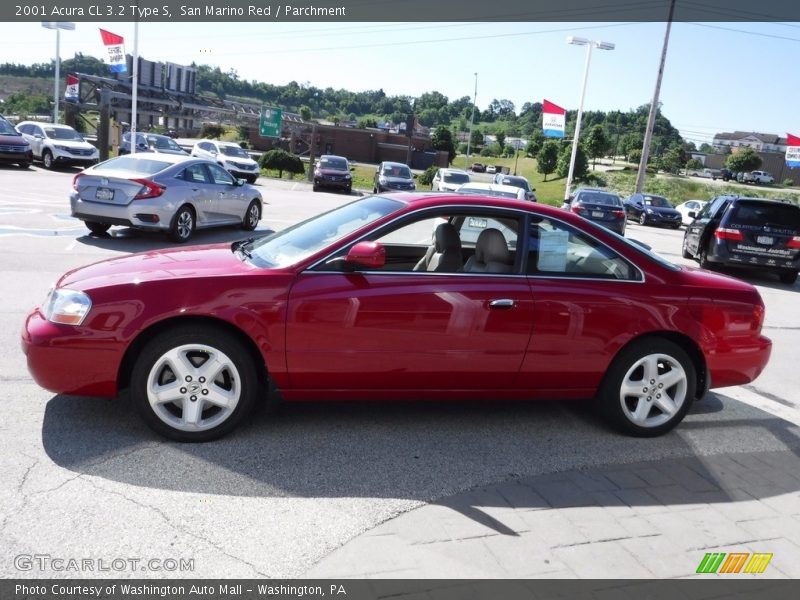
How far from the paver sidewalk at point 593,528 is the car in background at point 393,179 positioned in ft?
86.5

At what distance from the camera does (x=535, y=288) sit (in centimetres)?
460

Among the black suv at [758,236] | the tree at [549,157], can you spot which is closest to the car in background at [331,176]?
the black suv at [758,236]

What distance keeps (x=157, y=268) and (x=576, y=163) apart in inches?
2728

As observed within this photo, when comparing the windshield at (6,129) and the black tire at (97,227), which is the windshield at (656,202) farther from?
the windshield at (6,129)

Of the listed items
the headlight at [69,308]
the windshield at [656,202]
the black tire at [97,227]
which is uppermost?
the windshield at [656,202]

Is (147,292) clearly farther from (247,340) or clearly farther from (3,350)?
(3,350)

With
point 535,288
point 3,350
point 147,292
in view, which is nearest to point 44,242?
point 3,350

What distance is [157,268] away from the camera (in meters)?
4.41

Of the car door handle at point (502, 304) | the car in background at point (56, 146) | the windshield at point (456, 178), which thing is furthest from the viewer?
the windshield at point (456, 178)

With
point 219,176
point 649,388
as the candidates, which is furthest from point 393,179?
point 649,388

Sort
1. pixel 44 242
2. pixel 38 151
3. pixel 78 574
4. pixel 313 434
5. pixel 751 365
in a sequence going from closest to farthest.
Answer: pixel 78 574 < pixel 313 434 < pixel 751 365 < pixel 44 242 < pixel 38 151

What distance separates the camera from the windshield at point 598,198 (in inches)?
897

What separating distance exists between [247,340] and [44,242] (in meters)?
8.22

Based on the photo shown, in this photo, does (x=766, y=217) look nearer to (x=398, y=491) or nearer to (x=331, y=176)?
(x=398, y=491)
